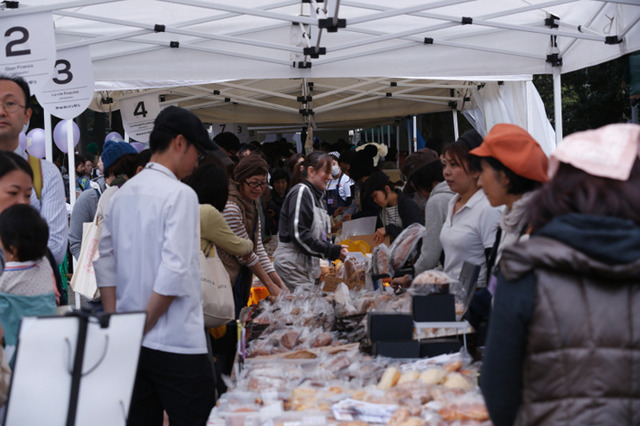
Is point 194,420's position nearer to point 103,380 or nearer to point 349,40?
point 103,380

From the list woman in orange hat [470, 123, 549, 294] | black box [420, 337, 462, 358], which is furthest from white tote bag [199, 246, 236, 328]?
woman in orange hat [470, 123, 549, 294]

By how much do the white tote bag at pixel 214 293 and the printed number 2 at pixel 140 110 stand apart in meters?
6.12

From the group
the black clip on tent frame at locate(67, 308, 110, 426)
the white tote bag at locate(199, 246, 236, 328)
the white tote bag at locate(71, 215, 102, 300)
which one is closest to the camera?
the black clip on tent frame at locate(67, 308, 110, 426)

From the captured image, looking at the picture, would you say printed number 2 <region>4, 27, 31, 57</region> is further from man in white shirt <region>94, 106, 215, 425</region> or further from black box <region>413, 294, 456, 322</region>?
black box <region>413, 294, 456, 322</region>

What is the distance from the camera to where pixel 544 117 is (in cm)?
854

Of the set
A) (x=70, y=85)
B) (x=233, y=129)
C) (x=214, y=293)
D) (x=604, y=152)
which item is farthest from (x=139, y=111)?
(x=604, y=152)

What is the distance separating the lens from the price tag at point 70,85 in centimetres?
623

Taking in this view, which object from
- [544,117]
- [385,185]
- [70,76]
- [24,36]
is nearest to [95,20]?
[70,76]

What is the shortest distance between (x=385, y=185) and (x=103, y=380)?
15.2ft

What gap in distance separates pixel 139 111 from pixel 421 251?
20.3 feet

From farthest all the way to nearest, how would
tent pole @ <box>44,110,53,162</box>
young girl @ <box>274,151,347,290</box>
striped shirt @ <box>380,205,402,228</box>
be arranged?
striped shirt @ <box>380,205,402,228</box>
tent pole @ <box>44,110,53,162</box>
young girl @ <box>274,151,347,290</box>

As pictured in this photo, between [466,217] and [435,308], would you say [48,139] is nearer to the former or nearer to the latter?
[466,217]

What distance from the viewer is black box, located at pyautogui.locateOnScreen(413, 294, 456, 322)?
11.0 feet

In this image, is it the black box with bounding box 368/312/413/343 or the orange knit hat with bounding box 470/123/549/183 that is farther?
the black box with bounding box 368/312/413/343
